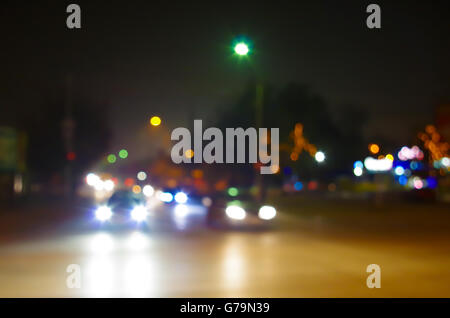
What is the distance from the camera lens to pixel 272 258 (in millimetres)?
14625

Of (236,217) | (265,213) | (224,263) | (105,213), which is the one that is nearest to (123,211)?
(105,213)

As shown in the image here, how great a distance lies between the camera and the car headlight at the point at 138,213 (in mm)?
24594

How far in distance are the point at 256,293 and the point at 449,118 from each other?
180 feet

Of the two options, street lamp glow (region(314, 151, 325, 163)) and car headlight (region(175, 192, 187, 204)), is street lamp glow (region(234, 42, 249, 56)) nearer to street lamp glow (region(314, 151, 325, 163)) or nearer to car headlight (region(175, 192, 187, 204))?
car headlight (region(175, 192, 187, 204))

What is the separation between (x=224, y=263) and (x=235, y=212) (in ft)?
31.4

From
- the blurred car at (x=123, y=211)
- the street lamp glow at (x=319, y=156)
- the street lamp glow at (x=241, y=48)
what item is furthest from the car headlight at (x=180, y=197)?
the street lamp glow at (x=241, y=48)

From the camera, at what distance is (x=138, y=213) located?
81.8 ft

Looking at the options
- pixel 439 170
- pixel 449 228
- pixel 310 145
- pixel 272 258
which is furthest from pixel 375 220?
pixel 439 170

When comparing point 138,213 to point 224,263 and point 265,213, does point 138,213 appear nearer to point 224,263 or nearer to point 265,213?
point 265,213

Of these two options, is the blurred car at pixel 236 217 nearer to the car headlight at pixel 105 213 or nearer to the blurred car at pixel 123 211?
the blurred car at pixel 123 211

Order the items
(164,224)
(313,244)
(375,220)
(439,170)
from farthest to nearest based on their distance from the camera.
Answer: (439,170), (375,220), (164,224), (313,244)

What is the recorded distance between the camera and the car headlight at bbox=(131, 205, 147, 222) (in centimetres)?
2459

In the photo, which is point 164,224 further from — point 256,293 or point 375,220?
point 256,293

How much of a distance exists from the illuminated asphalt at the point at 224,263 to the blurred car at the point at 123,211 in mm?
3017
